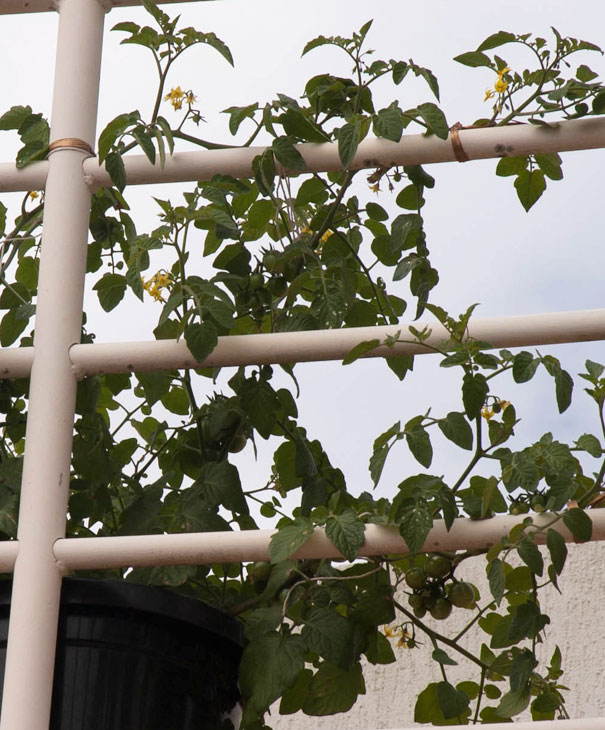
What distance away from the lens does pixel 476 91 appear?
4.00 feet

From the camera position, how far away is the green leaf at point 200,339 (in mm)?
1008

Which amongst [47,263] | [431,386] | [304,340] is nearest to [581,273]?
[431,386]

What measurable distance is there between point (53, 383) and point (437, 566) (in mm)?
419

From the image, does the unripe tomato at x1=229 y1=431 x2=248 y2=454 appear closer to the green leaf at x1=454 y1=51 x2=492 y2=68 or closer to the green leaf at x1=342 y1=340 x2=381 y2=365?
the green leaf at x1=342 y1=340 x2=381 y2=365

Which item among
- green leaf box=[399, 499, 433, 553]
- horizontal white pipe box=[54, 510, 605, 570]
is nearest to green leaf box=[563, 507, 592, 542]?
horizontal white pipe box=[54, 510, 605, 570]

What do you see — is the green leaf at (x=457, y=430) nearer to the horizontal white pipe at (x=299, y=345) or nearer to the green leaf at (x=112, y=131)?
the horizontal white pipe at (x=299, y=345)

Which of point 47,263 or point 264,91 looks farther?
point 264,91

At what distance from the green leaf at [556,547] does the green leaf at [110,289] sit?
2.00 ft

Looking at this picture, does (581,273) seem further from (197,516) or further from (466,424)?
(197,516)

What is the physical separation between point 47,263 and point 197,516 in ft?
0.97

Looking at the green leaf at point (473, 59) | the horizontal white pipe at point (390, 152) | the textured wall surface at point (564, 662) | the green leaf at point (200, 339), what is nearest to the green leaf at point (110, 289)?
the horizontal white pipe at point (390, 152)

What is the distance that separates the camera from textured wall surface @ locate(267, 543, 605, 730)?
1.82 m

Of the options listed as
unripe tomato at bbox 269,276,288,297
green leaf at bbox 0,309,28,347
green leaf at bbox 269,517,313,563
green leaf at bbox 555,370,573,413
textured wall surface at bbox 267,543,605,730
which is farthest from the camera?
textured wall surface at bbox 267,543,605,730

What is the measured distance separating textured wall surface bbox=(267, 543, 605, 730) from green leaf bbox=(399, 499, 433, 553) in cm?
95
